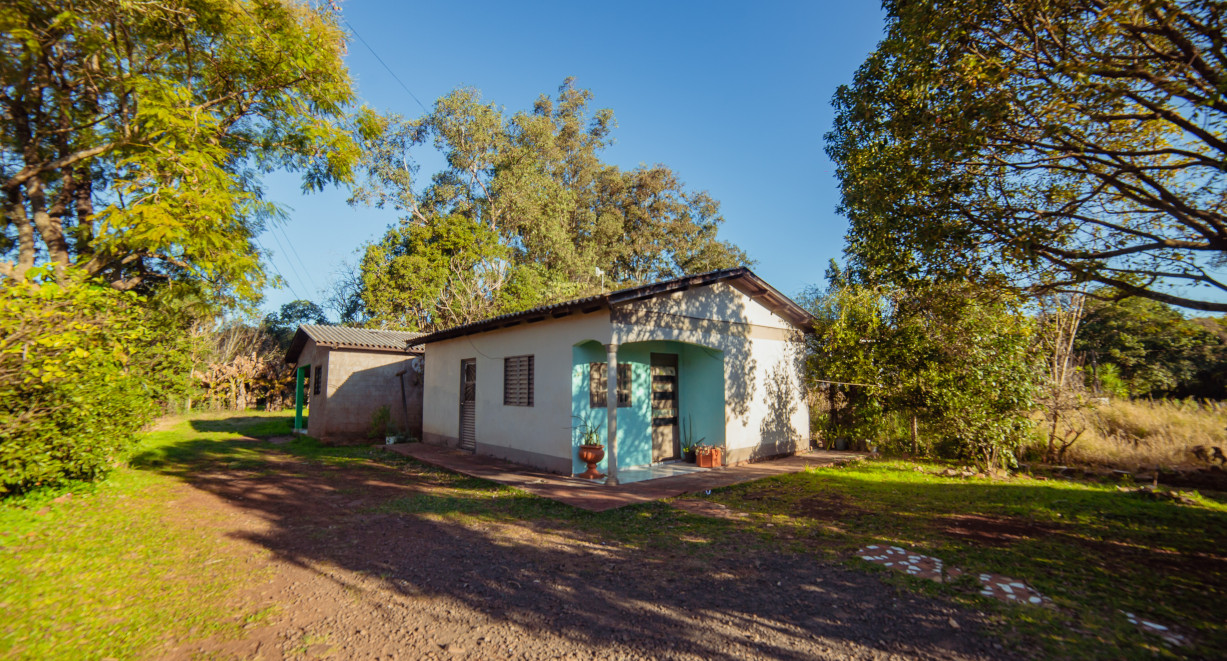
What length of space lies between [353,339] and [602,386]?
383 inches

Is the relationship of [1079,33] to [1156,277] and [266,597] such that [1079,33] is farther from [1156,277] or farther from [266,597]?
[266,597]

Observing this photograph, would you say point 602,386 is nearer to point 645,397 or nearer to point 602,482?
point 645,397

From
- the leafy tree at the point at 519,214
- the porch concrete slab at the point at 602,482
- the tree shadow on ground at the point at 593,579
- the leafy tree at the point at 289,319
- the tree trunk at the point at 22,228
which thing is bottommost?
the tree shadow on ground at the point at 593,579

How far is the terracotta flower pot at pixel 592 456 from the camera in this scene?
8.81 metres

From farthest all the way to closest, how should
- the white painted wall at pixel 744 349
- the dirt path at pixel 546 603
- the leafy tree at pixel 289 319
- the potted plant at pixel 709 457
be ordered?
1. the leafy tree at pixel 289 319
2. the potted plant at pixel 709 457
3. the white painted wall at pixel 744 349
4. the dirt path at pixel 546 603

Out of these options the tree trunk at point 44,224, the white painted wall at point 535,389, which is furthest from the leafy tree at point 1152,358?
the tree trunk at point 44,224

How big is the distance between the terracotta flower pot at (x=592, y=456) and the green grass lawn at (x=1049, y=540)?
2144mm

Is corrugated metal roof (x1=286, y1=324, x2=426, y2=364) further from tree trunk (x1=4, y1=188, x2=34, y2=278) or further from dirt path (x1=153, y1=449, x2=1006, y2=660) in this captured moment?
dirt path (x1=153, y1=449, x2=1006, y2=660)

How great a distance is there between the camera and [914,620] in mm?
3631

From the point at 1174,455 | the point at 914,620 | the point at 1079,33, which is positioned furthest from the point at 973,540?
the point at 1174,455

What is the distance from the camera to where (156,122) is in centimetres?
763

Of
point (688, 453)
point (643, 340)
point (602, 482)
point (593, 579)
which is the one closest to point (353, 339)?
point (602, 482)

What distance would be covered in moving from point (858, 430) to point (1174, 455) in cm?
500

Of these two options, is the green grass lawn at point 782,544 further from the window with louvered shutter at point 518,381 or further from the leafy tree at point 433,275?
the leafy tree at point 433,275
